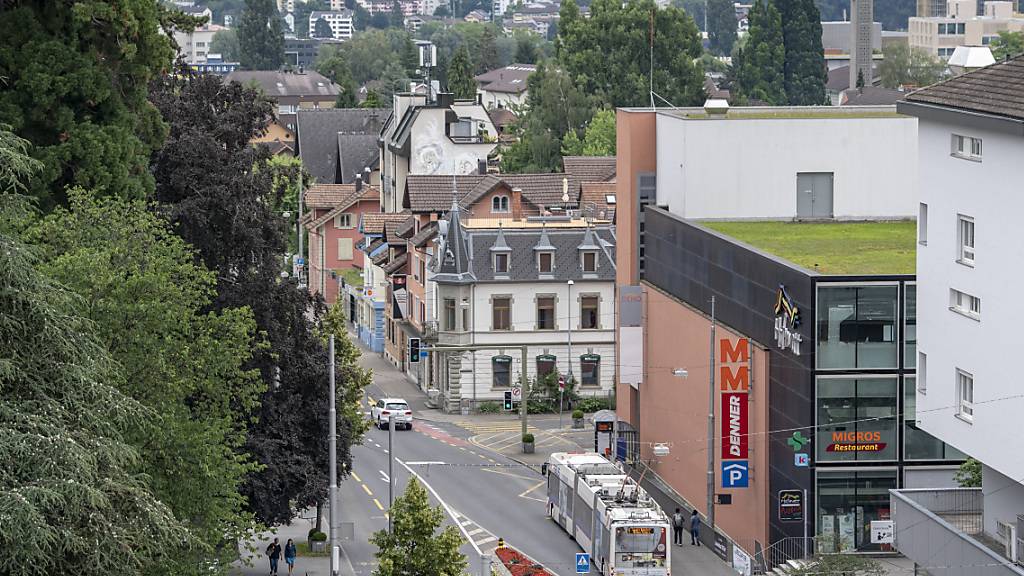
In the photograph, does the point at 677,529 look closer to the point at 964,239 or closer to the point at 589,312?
the point at 964,239

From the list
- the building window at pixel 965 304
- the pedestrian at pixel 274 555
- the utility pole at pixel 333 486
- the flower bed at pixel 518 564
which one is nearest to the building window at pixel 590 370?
the flower bed at pixel 518 564

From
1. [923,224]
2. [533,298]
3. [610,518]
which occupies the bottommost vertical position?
[610,518]

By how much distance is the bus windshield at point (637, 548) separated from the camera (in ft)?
203

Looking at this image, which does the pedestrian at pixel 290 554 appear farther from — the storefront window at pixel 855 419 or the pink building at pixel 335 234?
the pink building at pixel 335 234

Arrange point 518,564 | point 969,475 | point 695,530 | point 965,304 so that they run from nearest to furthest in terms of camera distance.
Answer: point 965,304 < point 969,475 < point 518,564 < point 695,530

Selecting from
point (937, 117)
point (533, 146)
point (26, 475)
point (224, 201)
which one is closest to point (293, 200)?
point (533, 146)

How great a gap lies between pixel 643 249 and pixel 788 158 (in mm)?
6549

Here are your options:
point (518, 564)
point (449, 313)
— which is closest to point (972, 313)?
point (518, 564)

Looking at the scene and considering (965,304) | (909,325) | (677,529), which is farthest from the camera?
(677,529)

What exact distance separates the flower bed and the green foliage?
13.5 meters

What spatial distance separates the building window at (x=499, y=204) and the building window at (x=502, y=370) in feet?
45.1

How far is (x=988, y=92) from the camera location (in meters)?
44.6

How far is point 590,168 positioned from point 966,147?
79.1m

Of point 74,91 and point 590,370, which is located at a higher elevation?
point 74,91
